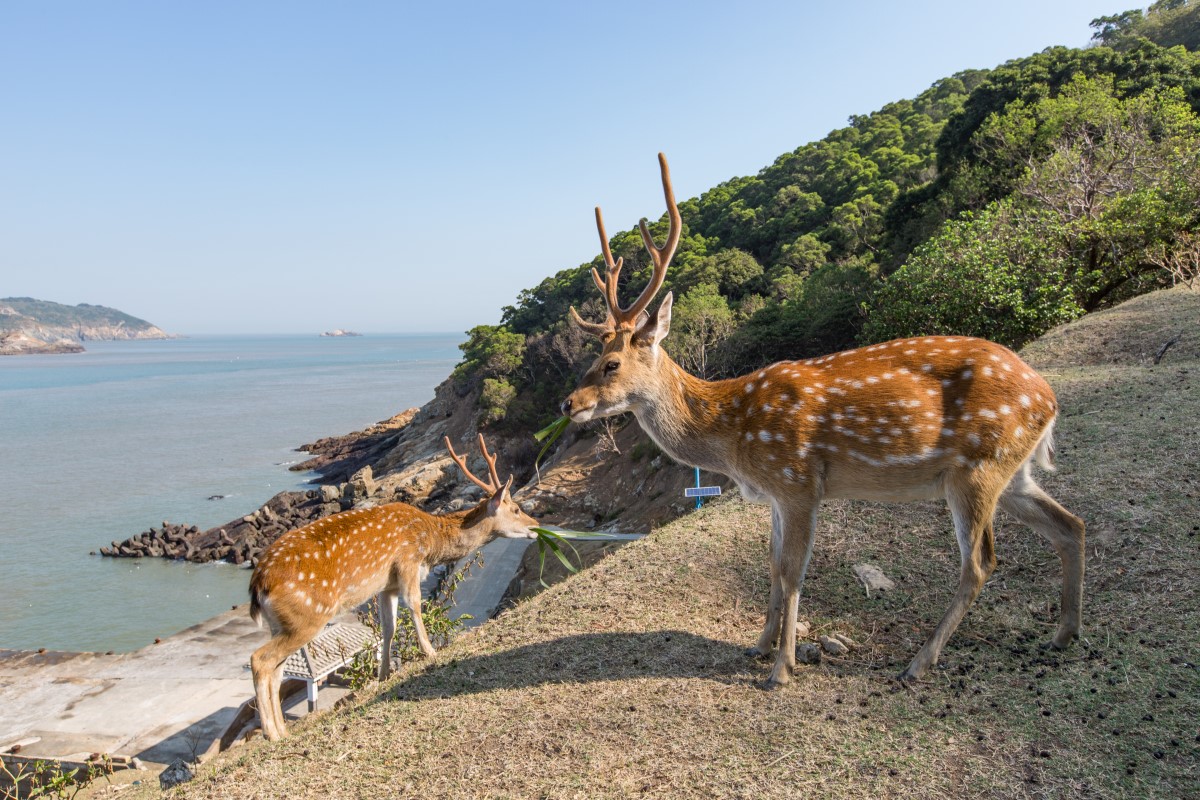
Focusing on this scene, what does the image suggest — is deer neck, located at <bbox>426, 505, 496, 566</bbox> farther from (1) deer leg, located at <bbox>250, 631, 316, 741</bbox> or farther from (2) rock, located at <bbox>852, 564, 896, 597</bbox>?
(2) rock, located at <bbox>852, 564, 896, 597</bbox>

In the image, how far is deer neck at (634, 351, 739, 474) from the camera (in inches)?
210

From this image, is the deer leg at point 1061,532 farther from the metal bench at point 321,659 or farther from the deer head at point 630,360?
the metal bench at point 321,659

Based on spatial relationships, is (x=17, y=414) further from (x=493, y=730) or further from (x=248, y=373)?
(x=493, y=730)

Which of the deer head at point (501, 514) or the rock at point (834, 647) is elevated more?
the deer head at point (501, 514)

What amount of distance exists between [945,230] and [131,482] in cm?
5278

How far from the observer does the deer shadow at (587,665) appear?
208 inches

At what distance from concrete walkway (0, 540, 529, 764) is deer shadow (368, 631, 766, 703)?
8593 mm

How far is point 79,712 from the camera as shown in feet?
56.5

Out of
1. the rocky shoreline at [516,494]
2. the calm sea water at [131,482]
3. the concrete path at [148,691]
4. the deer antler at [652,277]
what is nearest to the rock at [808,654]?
the deer antler at [652,277]

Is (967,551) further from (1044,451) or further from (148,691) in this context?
(148,691)

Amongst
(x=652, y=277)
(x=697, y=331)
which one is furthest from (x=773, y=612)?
(x=697, y=331)

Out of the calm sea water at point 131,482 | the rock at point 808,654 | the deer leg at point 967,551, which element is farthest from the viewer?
the calm sea water at point 131,482

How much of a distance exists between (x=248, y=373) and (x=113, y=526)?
133 meters

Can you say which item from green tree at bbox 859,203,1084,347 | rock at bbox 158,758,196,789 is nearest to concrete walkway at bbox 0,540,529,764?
rock at bbox 158,758,196,789
